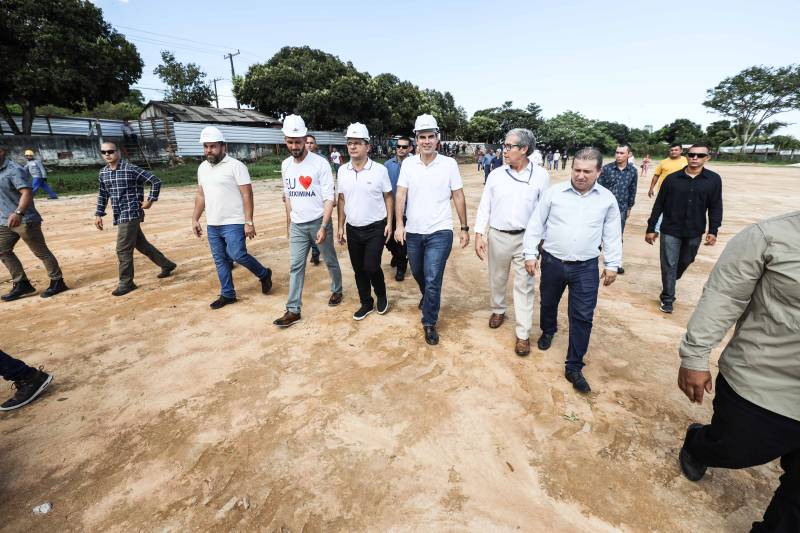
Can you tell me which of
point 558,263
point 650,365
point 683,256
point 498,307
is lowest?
point 650,365

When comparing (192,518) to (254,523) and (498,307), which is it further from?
(498,307)

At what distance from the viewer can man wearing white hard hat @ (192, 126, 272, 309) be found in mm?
4172

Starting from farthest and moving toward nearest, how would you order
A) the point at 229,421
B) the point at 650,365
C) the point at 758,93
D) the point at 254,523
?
1. the point at 758,93
2. the point at 650,365
3. the point at 229,421
4. the point at 254,523

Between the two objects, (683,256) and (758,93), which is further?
(758,93)

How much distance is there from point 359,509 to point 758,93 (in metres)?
60.0

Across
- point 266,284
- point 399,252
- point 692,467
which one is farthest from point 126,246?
point 692,467

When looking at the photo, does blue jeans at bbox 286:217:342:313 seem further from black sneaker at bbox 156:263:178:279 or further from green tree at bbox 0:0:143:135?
green tree at bbox 0:0:143:135

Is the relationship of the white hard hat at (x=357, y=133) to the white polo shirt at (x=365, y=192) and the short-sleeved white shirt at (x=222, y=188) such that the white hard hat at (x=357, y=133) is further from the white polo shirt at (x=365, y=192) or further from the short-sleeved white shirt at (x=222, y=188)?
the short-sleeved white shirt at (x=222, y=188)

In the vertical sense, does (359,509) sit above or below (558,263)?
below

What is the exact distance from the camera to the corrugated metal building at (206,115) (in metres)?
24.5

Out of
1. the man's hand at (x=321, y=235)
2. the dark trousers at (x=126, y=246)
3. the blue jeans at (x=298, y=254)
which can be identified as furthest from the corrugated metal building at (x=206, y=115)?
the man's hand at (x=321, y=235)

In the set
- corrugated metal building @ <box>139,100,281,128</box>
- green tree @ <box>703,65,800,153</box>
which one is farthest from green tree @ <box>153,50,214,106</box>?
green tree @ <box>703,65,800,153</box>

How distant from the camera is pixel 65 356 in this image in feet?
11.5

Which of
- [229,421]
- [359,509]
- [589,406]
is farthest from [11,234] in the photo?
[589,406]
